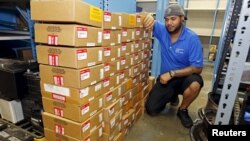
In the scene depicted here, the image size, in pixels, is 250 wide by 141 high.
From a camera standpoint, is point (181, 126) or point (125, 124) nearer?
point (125, 124)

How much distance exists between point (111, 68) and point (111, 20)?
32 cm

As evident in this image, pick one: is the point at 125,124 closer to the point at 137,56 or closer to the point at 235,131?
the point at 137,56

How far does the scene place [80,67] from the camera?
0.92m

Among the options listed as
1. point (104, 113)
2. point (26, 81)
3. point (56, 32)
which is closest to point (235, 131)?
point (104, 113)

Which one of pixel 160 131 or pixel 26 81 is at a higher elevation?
pixel 26 81

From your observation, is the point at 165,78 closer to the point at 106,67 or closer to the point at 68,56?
the point at 106,67

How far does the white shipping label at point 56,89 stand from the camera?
38.6 inches

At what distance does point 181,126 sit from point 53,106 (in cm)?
113

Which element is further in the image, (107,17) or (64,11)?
(107,17)

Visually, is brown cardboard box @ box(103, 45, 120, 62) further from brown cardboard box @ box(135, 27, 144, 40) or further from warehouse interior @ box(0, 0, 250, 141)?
brown cardboard box @ box(135, 27, 144, 40)

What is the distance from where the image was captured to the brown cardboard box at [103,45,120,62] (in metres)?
1.15

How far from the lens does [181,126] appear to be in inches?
64.7

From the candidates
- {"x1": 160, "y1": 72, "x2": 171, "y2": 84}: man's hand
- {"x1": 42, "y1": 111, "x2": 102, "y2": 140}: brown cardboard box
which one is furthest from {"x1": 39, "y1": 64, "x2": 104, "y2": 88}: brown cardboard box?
{"x1": 160, "y1": 72, "x2": 171, "y2": 84}: man's hand

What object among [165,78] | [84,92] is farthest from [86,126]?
[165,78]
